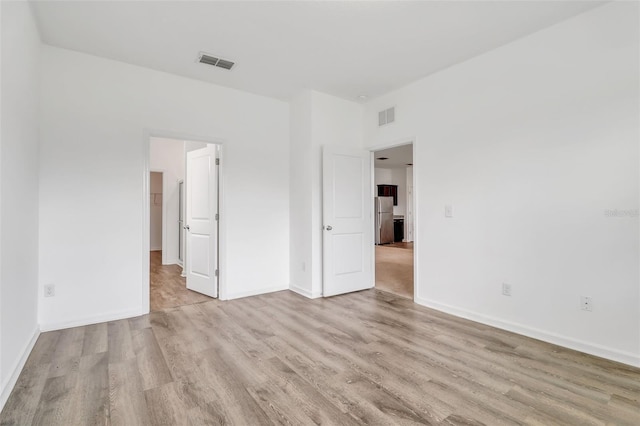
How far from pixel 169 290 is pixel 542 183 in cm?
461

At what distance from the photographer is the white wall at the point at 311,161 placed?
4070 millimetres

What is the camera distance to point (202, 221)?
4.27 m

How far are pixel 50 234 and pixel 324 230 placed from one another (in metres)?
2.81

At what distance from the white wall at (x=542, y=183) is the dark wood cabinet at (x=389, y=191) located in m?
6.91

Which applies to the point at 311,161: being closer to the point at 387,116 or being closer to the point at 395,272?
the point at 387,116

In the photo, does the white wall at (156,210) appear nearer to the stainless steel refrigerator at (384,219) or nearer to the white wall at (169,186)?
the white wall at (169,186)

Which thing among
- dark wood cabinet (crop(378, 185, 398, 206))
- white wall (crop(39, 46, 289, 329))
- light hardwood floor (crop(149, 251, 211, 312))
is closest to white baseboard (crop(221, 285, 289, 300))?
white wall (crop(39, 46, 289, 329))

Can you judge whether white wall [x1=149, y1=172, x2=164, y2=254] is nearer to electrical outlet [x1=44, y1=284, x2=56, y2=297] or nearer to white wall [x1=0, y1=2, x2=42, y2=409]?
electrical outlet [x1=44, y1=284, x2=56, y2=297]

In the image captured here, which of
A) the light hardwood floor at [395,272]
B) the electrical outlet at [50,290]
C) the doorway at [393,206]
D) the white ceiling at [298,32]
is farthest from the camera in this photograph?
the doorway at [393,206]

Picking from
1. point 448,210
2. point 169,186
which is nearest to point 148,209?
point 448,210

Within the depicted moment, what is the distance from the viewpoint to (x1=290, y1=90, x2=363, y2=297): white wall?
4070 millimetres

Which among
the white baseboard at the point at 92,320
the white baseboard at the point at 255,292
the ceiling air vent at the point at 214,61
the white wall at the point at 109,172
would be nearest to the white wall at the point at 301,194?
the white baseboard at the point at 255,292

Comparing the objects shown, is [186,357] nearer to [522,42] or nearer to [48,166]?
[48,166]

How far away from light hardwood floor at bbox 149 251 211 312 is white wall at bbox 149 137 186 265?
1.63 ft
